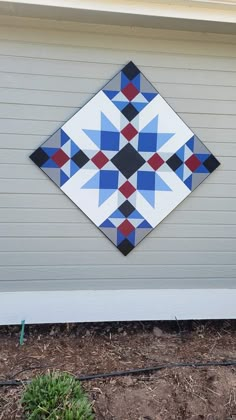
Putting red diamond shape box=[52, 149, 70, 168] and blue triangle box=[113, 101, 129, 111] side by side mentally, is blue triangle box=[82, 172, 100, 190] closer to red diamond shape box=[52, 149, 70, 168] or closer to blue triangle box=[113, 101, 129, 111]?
red diamond shape box=[52, 149, 70, 168]

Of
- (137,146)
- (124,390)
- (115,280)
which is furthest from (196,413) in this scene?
(137,146)

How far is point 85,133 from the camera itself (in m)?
2.95

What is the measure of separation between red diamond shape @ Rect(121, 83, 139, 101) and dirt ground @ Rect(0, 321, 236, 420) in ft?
6.41

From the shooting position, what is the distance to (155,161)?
10.1 ft

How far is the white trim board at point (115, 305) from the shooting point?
3.14 m

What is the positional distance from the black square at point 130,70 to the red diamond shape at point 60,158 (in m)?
0.76

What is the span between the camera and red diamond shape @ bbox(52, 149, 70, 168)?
294 cm

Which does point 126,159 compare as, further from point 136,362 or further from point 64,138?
point 136,362

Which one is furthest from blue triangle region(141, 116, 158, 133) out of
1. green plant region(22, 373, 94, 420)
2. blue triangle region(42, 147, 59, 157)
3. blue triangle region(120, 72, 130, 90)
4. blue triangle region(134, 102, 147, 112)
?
green plant region(22, 373, 94, 420)

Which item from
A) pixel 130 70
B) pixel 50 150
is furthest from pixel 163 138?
pixel 50 150

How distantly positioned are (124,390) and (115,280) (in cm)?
88

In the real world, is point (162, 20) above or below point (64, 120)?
above

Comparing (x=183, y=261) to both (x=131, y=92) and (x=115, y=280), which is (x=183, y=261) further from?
(x=131, y=92)

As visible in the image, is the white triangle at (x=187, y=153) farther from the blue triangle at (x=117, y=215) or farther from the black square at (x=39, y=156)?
the black square at (x=39, y=156)
